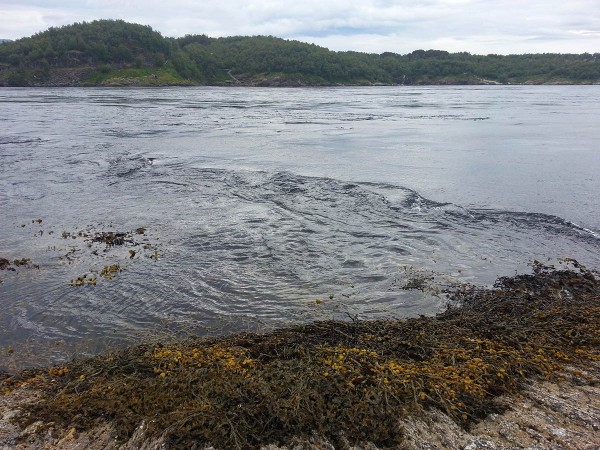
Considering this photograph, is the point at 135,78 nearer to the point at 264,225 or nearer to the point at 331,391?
the point at 264,225

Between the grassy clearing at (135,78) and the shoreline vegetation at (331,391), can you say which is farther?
the grassy clearing at (135,78)

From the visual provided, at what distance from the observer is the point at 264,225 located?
10703 millimetres

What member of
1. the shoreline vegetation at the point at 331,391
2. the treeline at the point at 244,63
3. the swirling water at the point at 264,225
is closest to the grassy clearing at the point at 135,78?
the treeline at the point at 244,63

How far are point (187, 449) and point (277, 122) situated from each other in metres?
31.0

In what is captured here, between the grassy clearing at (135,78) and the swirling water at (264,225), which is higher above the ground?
the grassy clearing at (135,78)

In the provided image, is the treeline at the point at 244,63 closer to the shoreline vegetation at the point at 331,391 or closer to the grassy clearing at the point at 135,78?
the grassy clearing at the point at 135,78

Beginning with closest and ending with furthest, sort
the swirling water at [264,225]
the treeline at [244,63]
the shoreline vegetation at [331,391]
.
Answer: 1. the shoreline vegetation at [331,391]
2. the swirling water at [264,225]
3. the treeline at [244,63]

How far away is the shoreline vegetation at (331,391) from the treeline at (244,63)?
112m

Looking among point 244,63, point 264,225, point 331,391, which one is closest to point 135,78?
point 244,63

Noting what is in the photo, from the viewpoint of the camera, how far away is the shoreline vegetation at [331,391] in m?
3.78

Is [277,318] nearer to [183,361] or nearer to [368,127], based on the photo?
[183,361]

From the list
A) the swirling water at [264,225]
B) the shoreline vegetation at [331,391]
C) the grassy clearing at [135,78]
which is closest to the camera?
the shoreline vegetation at [331,391]

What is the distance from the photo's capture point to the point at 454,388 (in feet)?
14.3

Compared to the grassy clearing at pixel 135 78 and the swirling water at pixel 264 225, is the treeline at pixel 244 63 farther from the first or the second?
the swirling water at pixel 264 225
